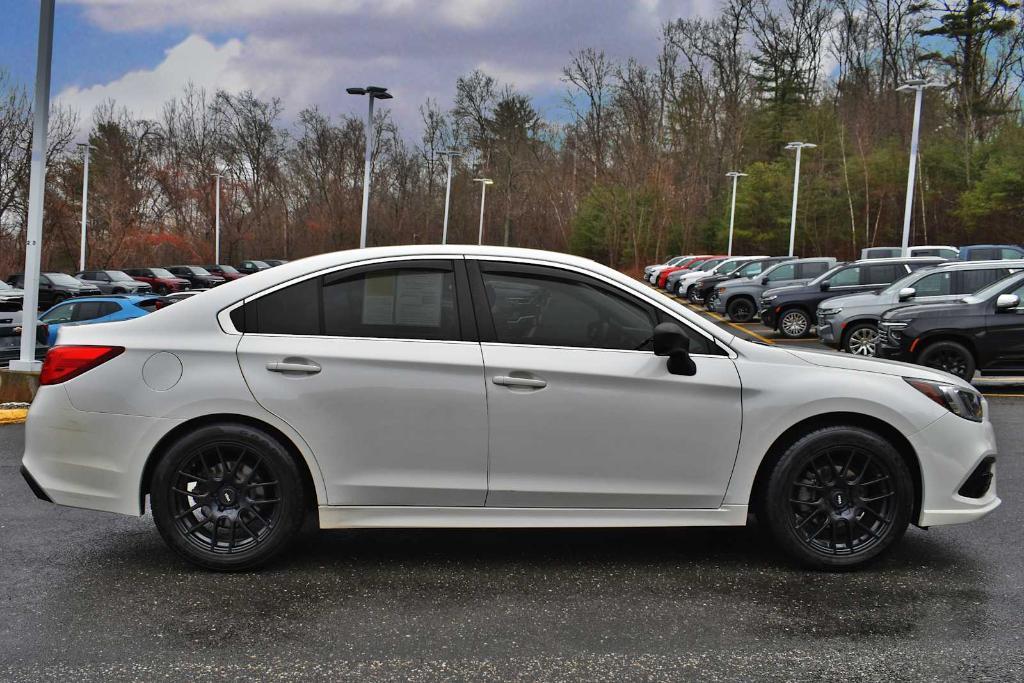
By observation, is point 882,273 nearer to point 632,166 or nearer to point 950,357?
point 950,357

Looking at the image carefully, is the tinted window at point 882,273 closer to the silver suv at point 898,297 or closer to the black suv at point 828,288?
the black suv at point 828,288

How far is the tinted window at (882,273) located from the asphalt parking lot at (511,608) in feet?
53.4

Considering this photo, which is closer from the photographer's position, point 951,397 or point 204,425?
point 204,425

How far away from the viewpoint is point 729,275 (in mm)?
33562

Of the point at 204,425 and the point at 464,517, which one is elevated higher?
the point at 204,425

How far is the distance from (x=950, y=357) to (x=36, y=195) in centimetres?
1155

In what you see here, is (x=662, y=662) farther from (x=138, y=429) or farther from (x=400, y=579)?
(x=138, y=429)

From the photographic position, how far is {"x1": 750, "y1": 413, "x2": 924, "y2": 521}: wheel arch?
4.82 metres

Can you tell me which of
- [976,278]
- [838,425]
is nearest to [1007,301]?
[976,278]

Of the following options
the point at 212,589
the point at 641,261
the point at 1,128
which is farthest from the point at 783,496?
the point at 641,261

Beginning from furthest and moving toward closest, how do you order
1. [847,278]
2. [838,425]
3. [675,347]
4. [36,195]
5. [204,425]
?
1. [847,278]
2. [36,195]
3. [838,425]
4. [204,425]
5. [675,347]

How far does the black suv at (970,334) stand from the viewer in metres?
12.5

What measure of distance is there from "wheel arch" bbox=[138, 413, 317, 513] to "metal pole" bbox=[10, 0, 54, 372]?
8119 millimetres

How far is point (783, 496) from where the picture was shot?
15.6 feet
